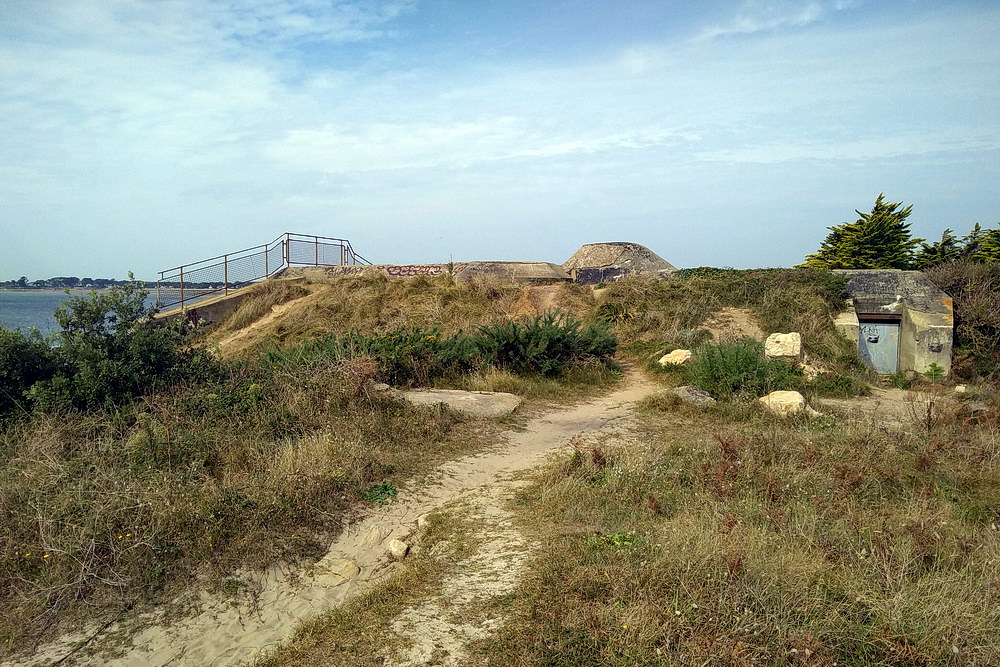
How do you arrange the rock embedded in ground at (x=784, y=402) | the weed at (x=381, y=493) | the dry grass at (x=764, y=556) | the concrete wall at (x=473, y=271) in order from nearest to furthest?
the dry grass at (x=764, y=556) < the weed at (x=381, y=493) < the rock embedded in ground at (x=784, y=402) < the concrete wall at (x=473, y=271)

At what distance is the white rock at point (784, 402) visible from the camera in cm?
871

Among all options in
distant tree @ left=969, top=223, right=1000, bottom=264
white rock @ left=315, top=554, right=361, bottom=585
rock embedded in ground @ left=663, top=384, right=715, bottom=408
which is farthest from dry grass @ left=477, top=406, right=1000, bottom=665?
distant tree @ left=969, top=223, right=1000, bottom=264

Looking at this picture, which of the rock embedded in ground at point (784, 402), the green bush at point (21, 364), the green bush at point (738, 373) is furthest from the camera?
the green bush at point (738, 373)

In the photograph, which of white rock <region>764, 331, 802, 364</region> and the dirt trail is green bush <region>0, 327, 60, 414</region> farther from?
white rock <region>764, 331, 802, 364</region>

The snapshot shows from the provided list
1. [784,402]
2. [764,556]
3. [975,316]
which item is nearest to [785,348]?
[784,402]

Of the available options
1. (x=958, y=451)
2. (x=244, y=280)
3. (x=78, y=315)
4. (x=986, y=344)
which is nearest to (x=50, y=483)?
(x=78, y=315)

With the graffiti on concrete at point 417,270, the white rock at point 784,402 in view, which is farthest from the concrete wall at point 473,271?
the white rock at point 784,402

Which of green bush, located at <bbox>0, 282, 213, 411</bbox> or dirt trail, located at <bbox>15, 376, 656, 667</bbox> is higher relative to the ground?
green bush, located at <bbox>0, 282, 213, 411</bbox>

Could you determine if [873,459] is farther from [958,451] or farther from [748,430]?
[748,430]

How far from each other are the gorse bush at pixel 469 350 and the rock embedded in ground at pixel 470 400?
0.76 meters

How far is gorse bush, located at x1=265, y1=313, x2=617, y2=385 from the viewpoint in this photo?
384 inches

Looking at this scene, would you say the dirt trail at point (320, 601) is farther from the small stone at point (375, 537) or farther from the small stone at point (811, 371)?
the small stone at point (811, 371)

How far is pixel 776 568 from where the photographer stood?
3904 millimetres

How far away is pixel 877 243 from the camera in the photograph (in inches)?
712
